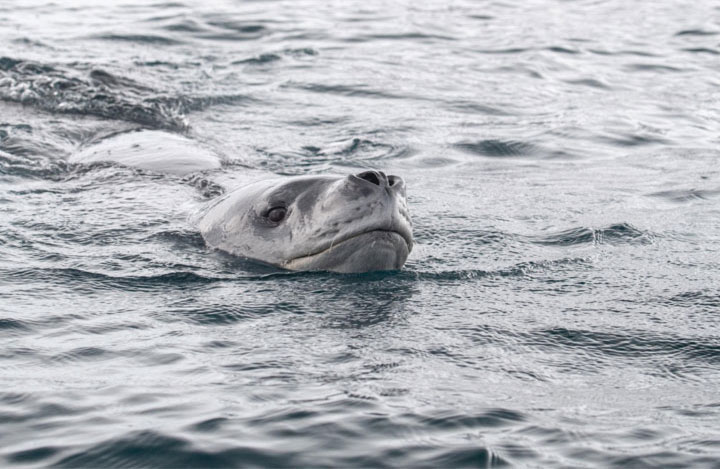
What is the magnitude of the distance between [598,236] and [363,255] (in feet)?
7.57

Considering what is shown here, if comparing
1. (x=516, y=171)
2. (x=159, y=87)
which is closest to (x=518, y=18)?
(x=159, y=87)

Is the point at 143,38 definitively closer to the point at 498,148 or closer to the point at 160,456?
the point at 498,148

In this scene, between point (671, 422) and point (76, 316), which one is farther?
point (76, 316)

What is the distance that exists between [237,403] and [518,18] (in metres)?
15.7

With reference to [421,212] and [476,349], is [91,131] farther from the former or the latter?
[476,349]

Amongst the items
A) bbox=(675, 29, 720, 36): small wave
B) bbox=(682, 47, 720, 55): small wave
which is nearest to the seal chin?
bbox=(682, 47, 720, 55): small wave

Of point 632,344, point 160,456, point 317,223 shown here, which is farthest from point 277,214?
point 160,456

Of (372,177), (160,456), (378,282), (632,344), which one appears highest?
(372,177)

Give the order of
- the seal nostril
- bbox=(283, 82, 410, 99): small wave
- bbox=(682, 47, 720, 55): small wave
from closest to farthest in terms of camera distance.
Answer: the seal nostril
bbox=(283, 82, 410, 99): small wave
bbox=(682, 47, 720, 55): small wave

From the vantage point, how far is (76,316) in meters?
5.48

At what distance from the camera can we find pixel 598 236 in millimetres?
7293

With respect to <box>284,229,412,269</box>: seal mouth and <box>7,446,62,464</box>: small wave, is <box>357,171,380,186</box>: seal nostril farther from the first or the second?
<box>7,446,62,464</box>: small wave

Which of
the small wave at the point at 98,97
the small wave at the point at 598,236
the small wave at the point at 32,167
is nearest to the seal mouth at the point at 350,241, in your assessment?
the small wave at the point at 598,236

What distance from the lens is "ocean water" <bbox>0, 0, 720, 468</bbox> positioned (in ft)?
13.4
